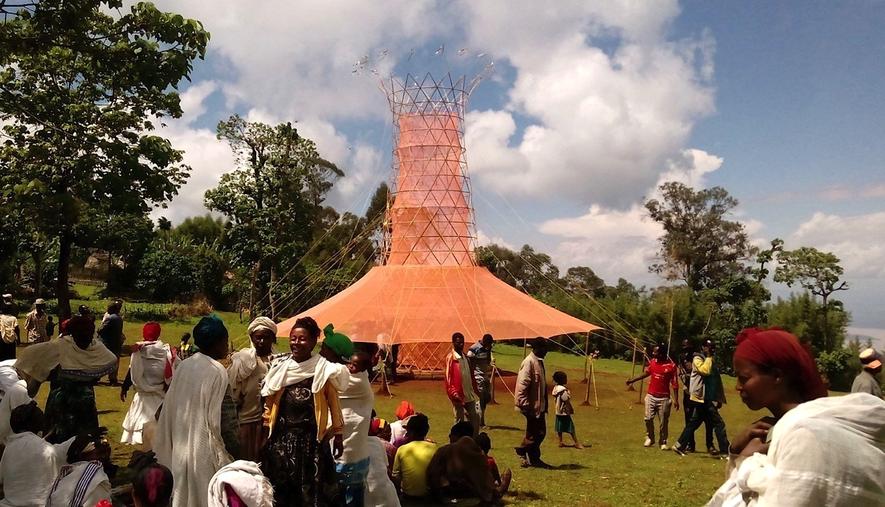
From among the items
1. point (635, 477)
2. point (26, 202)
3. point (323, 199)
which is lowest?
point (635, 477)

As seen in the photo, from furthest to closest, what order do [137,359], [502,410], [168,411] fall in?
[502,410] → [137,359] → [168,411]

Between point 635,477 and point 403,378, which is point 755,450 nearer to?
point 635,477

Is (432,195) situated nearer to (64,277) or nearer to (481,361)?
(481,361)

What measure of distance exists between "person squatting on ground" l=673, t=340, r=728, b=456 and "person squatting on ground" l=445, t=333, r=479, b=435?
309 centimetres

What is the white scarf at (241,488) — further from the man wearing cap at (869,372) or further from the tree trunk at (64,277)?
the tree trunk at (64,277)

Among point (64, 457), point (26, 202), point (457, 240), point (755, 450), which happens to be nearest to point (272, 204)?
point (457, 240)

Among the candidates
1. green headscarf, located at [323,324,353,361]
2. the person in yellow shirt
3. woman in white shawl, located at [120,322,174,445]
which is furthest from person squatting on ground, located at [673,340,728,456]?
woman in white shawl, located at [120,322,174,445]

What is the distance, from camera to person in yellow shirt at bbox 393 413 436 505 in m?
5.94

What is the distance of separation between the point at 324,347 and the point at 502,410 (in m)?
9.28

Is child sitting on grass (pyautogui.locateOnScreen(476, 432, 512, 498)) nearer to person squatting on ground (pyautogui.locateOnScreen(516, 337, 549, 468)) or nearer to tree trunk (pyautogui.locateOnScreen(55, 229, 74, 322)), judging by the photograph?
person squatting on ground (pyautogui.locateOnScreen(516, 337, 549, 468))

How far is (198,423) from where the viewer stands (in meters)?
3.81

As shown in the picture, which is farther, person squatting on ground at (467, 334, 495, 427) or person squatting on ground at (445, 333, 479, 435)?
person squatting on ground at (467, 334, 495, 427)

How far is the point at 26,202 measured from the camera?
27.3 ft

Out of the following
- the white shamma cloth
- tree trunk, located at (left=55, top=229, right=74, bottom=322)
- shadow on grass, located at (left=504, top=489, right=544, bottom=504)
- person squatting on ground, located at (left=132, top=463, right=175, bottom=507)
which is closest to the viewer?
the white shamma cloth
